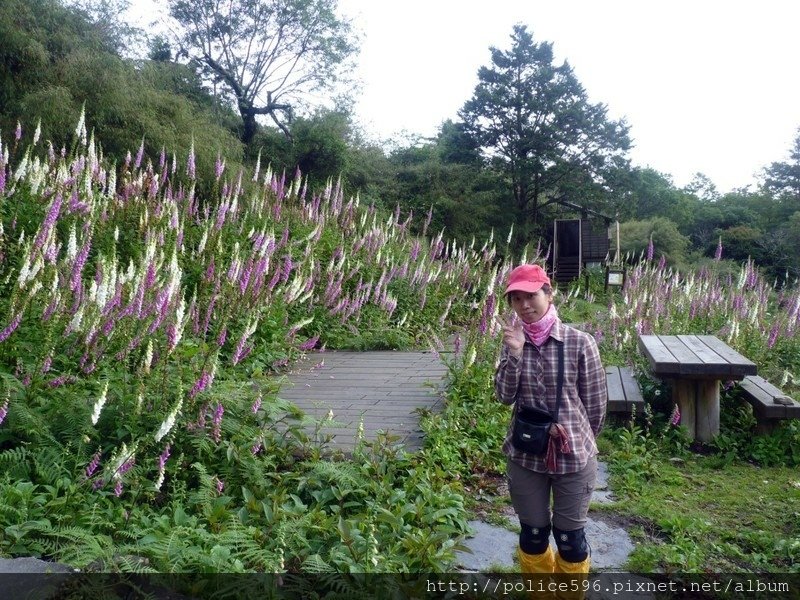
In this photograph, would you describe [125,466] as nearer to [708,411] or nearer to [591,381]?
[591,381]

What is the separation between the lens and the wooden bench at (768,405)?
17.2 feet

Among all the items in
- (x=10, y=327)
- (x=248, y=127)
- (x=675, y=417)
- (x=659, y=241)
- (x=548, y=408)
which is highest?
(x=248, y=127)

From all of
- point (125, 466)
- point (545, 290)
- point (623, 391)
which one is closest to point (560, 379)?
point (545, 290)

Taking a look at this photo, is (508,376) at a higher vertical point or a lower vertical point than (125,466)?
higher

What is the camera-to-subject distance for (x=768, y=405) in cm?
529

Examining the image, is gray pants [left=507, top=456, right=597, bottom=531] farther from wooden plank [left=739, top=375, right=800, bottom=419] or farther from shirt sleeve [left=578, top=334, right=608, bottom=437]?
wooden plank [left=739, top=375, right=800, bottom=419]

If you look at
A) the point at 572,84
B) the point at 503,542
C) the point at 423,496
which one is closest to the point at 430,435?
the point at 423,496

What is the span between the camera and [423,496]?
3779 millimetres

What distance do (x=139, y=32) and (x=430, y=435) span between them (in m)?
20.7

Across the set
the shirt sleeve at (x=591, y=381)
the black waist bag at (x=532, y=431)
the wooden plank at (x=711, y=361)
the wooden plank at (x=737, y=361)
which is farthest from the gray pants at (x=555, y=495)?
the wooden plank at (x=737, y=361)

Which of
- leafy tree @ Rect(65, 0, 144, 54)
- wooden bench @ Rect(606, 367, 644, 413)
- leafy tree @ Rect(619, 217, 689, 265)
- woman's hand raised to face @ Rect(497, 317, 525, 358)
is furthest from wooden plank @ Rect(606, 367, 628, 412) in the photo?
leafy tree @ Rect(619, 217, 689, 265)

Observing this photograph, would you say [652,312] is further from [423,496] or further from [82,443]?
[82,443]

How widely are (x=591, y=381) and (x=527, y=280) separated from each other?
543 mm

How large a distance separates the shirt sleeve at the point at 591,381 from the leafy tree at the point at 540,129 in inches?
955
